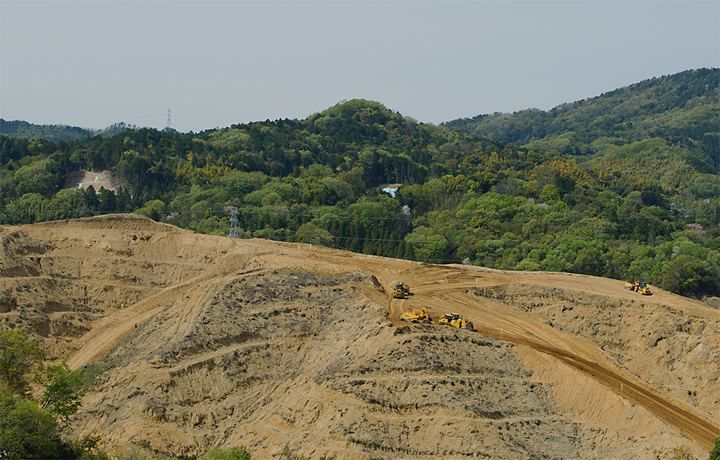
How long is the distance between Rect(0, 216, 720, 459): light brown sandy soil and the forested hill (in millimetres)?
34887

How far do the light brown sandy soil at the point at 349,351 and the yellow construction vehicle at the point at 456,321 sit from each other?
1461 mm

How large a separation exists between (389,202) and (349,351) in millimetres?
81439

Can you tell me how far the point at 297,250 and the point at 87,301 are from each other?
19.2 metres

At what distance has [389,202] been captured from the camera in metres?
128

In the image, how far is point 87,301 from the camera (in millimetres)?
67250

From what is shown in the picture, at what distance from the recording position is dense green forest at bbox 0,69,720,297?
10269 cm

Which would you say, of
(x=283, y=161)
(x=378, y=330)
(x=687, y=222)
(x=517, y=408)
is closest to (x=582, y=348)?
(x=517, y=408)

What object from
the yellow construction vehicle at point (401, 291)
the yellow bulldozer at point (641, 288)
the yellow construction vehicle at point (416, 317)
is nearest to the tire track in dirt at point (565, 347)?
the yellow construction vehicle at point (401, 291)

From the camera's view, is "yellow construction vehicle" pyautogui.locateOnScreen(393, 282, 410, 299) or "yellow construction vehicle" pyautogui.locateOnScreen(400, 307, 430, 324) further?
"yellow construction vehicle" pyautogui.locateOnScreen(393, 282, 410, 299)

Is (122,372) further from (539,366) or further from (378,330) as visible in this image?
(539,366)

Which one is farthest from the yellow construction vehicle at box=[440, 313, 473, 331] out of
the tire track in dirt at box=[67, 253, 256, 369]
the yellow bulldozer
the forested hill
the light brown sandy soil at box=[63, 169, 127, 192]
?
the light brown sandy soil at box=[63, 169, 127, 192]

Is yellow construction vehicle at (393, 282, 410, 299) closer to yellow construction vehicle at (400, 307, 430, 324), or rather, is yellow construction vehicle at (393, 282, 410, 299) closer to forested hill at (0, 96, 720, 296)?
yellow construction vehicle at (400, 307, 430, 324)

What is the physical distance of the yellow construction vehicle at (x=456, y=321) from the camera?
2100 inches

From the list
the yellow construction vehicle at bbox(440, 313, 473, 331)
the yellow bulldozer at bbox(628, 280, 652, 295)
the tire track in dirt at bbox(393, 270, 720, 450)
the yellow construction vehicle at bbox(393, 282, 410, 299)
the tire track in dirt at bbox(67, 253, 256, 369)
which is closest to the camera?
the tire track in dirt at bbox(393, 270, 720, 450)
